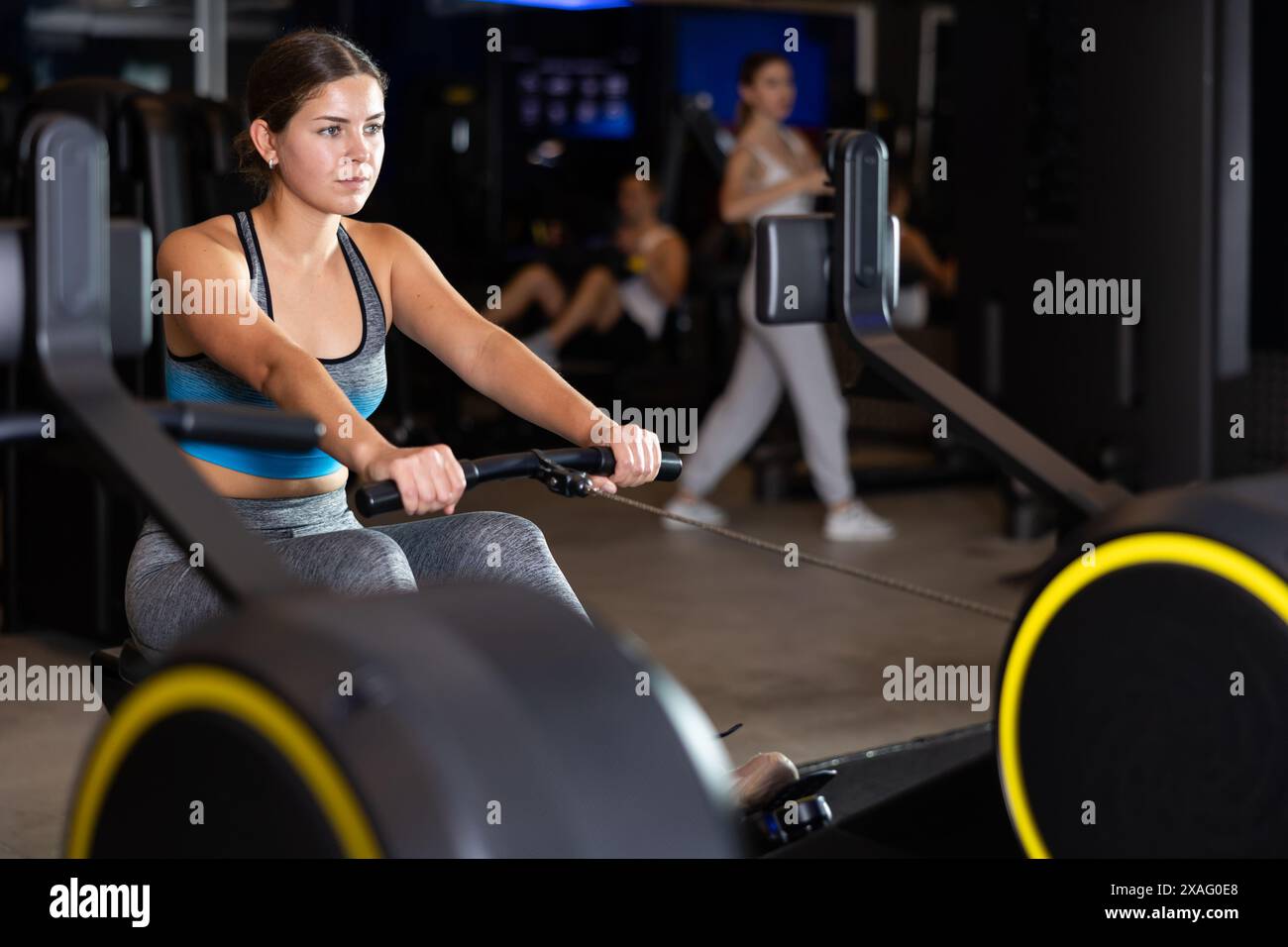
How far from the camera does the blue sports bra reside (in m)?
1.91

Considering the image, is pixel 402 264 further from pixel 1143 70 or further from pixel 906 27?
pixel 906 27

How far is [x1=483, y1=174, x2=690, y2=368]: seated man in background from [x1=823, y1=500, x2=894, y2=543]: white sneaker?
1.53 metres

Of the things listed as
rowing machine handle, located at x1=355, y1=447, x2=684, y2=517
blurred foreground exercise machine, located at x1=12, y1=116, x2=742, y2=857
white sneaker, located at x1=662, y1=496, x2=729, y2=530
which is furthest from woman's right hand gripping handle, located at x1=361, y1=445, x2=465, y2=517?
white sneaker, located at x1=662, y1=496, x2=729, y2=530

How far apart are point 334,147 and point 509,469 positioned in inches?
17.8

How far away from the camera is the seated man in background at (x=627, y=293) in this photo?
20.8 ft

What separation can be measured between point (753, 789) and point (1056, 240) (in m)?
2.78

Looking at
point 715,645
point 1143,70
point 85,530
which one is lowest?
point 715,645

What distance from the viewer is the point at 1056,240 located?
4.52 m

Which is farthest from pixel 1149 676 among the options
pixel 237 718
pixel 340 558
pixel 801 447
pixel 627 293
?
pixel 627 293

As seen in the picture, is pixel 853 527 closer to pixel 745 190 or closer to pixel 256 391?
pixel 745 190

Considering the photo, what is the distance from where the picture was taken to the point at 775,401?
16.6 ft

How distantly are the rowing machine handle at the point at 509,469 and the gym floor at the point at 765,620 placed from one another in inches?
15.6
